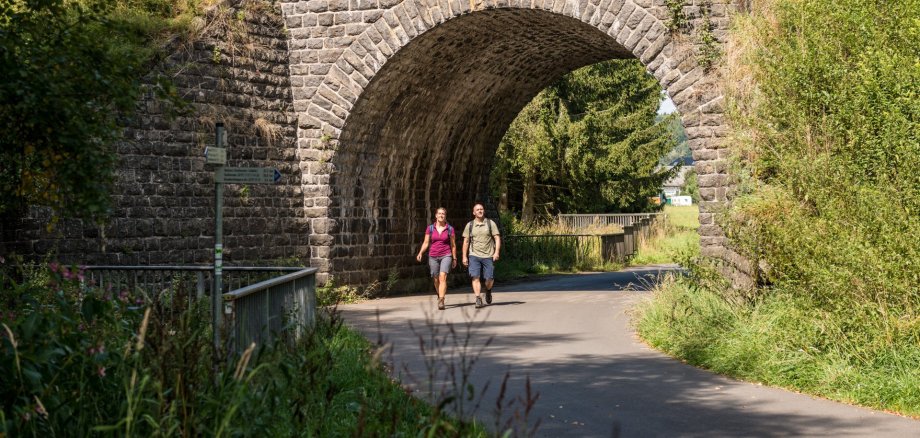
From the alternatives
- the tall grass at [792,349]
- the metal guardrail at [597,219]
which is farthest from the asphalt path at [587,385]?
the metal guardrail at [597,219]

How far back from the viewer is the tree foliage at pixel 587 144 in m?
41.2

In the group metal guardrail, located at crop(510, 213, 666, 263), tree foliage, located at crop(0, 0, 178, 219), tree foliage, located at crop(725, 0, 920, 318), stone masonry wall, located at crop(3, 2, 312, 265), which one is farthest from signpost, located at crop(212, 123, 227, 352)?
metal guardrail, located at crop(510, 213, 666, 263)

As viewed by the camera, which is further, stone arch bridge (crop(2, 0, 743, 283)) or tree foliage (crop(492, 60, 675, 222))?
tree foliage (crop(492, 60, 675, 222))

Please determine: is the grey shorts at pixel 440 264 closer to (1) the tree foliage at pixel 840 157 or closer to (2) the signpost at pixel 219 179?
(1) the tree foliage at pixel 840 157

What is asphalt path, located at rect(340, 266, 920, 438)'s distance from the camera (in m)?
7.59

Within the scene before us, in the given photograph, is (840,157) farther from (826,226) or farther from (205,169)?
Answer: (205,169)

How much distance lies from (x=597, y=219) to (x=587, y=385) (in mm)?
30941

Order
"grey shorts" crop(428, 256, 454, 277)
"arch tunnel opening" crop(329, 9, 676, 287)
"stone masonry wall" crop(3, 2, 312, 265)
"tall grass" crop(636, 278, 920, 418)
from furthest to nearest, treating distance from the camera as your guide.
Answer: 1. "arch tunnel opening" crop(329, 9, 676, 287)
2. "grey shorts" crop(428, 256, 454, 277)
3. "stone masonry wall" crop(3, 2, 312, 265)
4. "tall grass" crop(636, 278, 920, 418)

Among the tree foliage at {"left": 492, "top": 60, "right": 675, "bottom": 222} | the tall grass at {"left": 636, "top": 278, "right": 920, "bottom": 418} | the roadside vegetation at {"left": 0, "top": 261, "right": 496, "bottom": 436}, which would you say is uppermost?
the tree foliage at {"left": 492, "top": 60, "right": 675, "bottom": 222}

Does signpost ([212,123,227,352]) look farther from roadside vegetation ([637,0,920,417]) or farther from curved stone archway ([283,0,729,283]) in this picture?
curved stone archway ([283,0,729,283])

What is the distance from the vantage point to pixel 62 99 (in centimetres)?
735

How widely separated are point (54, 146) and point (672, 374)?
5.67 metres

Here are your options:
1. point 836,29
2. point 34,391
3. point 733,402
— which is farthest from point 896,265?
point 34,391

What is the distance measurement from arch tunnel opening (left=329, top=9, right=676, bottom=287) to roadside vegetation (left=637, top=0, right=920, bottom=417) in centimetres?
592
